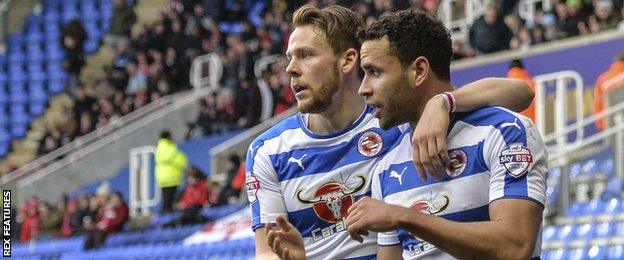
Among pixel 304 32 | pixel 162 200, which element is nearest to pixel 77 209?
pixel 162 200

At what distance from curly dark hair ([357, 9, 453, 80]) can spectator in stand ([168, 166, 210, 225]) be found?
14163mm

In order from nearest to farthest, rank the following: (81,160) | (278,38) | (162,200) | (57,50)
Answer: (162,200)
(278,38)
(81,160)
(57,50)

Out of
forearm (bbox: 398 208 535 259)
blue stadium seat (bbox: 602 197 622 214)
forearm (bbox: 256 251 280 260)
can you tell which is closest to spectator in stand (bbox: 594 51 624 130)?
blue stadium seat (bbox: 602 197 622 214)

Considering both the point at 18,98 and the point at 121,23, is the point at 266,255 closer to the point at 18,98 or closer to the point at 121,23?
the point at 121,23

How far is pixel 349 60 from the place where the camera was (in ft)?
18.9

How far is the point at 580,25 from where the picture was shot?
18.0 metres

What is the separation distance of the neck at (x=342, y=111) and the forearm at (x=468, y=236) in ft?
4.30

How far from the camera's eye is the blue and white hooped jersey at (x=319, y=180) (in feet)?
18.5

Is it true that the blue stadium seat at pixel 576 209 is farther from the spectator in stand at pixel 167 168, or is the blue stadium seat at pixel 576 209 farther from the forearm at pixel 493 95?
the spectator in stand at pixel 167 168

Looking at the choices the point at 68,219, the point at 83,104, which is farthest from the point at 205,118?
the point at 83,104

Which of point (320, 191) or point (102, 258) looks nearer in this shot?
point (320, 191)

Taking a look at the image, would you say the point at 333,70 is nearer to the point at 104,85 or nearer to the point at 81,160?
the point at 81,160

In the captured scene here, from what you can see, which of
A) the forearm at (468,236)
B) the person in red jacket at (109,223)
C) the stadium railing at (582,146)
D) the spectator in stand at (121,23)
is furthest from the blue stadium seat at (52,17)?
the forearm at (468,236)

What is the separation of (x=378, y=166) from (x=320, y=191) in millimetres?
546
